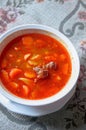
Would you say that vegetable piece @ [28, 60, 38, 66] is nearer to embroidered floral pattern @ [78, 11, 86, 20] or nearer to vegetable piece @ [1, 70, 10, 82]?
vegetable piece @ [1, 70, 10, 82]

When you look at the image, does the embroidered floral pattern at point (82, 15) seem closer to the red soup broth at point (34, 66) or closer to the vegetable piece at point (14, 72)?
the red soup broth at point (34, 66)

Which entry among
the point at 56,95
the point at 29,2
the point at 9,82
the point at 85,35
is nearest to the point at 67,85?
the point at 56,95

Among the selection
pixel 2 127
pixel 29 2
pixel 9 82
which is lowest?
pixel 2 127

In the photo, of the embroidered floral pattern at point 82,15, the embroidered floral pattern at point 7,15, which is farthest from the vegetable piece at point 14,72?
the embroidered floral pattern at point 82,15

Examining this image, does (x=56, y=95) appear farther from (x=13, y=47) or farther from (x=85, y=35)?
(x=85, y=35)

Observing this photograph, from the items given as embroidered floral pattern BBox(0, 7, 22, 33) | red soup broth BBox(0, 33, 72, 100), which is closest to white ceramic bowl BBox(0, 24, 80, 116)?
red soup broth BBox(0, 33, 72, 100)

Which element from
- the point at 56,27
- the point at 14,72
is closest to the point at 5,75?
the point at 14,72
